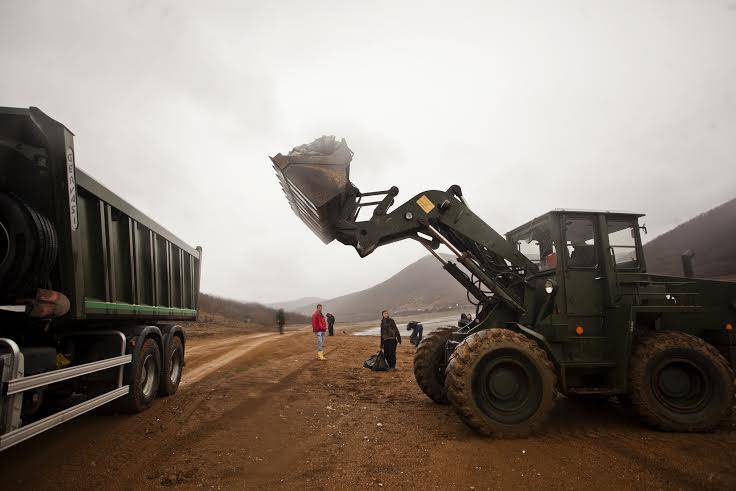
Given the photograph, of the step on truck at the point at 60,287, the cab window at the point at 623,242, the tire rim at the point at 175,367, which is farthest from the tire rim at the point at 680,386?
the tire rim at the point at 175,367

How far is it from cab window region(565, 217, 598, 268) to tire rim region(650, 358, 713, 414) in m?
1.65

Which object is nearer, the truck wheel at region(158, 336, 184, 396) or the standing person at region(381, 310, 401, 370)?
the truck wheel at region(158, 336, 184, 396)

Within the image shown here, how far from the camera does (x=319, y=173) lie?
5703 mm

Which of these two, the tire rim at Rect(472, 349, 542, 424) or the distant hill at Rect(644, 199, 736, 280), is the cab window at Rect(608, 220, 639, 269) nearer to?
the tire rim at Rect(472, 349, 542, 424)

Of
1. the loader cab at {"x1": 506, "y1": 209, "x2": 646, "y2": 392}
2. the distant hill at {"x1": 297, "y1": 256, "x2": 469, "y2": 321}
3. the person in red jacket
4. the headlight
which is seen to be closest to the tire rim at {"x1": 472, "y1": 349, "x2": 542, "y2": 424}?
the loader cab at {"x1": 506, "y1": 209, "x2": 646, "y2": 392}

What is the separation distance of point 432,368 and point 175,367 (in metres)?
4.98

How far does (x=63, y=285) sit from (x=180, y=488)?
97.4 inches

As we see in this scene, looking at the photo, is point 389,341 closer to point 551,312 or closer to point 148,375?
point 551,312

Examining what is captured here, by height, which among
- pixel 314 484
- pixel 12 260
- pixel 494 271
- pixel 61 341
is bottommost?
pixel 314 484

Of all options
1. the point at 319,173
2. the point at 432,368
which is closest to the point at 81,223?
the point at 319,173

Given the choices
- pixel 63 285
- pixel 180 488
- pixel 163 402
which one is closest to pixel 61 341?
pixel 63 285

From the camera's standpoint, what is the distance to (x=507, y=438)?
4.99 metres

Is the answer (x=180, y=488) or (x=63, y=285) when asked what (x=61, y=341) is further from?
(x=180, y=488)

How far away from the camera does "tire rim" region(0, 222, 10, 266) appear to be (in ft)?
12.7
